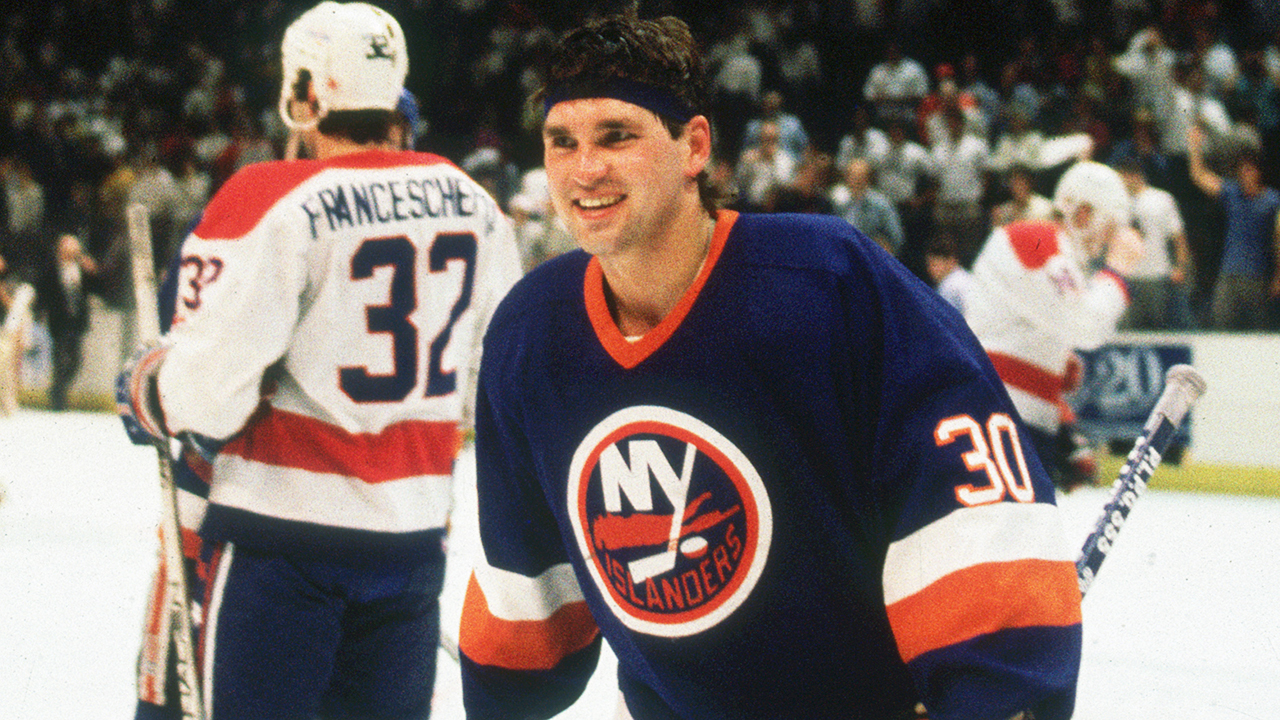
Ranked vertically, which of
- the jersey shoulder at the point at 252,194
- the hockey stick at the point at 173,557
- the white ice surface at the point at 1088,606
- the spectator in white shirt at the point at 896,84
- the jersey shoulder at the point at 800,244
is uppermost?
the jersey shoulder at the point at 800,244

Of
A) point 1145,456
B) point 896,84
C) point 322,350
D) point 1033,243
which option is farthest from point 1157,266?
point 322,350

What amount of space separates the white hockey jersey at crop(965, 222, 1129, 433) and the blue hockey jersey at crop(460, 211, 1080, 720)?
111 inches

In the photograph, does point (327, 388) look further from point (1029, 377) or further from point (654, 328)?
point (1029, 377)

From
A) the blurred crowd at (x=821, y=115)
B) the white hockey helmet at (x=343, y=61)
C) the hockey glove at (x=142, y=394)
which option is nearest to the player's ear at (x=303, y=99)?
the white hockey helmet at (x=343, y=61)

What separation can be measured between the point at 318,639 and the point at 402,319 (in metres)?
0.51

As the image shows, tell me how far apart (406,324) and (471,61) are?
12519mm

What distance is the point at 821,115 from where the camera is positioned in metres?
11.0

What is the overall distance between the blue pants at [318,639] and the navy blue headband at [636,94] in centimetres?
95

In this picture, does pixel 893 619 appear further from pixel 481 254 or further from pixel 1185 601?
pixel 1185 601

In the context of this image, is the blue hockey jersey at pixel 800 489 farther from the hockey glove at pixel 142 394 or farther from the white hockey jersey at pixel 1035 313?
the white hockey jersey at pixel 1035 313

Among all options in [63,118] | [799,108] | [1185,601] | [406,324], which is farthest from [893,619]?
[63,118]

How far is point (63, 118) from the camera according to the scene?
12.3 meters

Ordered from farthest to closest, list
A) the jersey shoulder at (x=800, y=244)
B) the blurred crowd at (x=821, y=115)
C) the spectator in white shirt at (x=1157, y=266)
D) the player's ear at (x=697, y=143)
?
the blurred crowd at (x=821, y=115) < the spectator in white shirt at (x=1157, y=266) < the player's ear at (x=697, y=143) < the jersey shoulder at (x=800, y=244)

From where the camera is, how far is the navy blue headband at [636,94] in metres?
1.35
